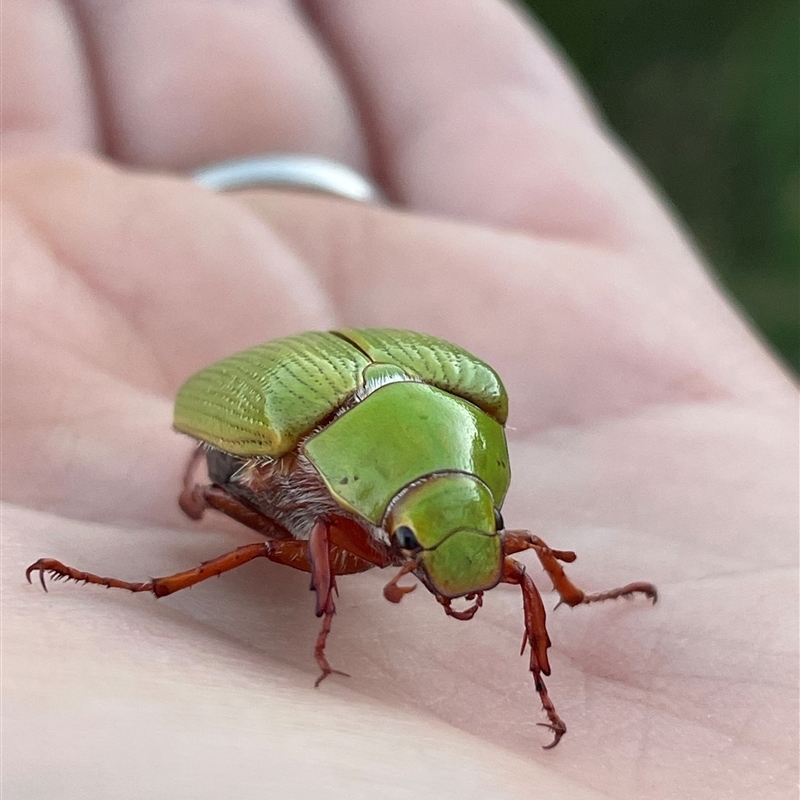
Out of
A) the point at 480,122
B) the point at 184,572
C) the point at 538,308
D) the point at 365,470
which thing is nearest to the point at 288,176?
the point at 480,122

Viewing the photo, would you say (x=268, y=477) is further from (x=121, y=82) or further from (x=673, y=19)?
(x=673, y=19)

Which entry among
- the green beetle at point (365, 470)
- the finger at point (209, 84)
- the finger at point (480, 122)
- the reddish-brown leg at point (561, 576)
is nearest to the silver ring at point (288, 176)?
the finger at point (209, 84)

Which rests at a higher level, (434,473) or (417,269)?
(434,473)

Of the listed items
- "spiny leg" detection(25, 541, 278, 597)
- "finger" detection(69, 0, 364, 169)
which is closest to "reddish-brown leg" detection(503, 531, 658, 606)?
"spiny leg" detection(25, 541, 278, 597)

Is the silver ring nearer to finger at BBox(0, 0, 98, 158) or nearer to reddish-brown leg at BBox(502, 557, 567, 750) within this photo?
finger at BBox(0, 0, 98, 158)

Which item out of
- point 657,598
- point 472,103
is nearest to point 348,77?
point 472,103

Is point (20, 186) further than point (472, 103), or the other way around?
point (472, 103)
